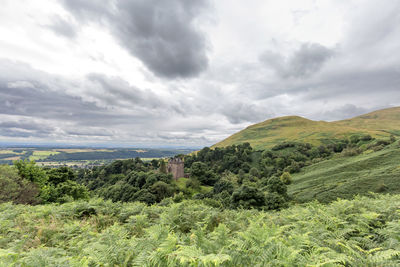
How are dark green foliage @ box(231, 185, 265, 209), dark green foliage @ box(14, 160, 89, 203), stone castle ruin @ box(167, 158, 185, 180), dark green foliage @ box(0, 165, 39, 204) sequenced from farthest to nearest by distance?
stone castle ruin @ box(167, 158, 185, 180) → dark green foliage @ box(231, 185, 265, 209) → dark green foliage @ box(14, 160, 89, 203) → dark green foliage @ box(0, 165, 39, 204)

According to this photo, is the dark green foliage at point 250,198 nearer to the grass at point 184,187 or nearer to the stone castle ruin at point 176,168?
the grass at point 184,187

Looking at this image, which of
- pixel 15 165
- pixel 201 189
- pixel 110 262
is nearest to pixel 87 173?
pixel 201 189

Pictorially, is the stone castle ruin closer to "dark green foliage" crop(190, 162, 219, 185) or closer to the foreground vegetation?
"dark green foliage" crop(190, 162, 219, 185)

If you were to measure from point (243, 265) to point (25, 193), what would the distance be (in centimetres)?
2867

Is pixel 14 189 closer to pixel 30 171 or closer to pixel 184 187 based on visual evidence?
pixel 30 171

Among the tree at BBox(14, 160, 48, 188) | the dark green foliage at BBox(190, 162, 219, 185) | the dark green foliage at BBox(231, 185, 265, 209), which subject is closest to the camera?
the tree at BBox(14, 160, 48, 188)

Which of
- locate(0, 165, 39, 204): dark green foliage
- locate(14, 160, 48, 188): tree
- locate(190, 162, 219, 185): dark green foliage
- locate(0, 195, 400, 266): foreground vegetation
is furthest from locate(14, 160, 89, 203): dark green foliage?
locate(190, 162, 219, 185): dark green foliage

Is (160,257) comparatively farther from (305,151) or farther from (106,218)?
(305,151)

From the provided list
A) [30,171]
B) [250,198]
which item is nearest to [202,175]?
[250,198]

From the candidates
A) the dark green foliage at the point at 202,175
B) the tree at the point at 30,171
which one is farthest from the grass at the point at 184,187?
the tree at the point at 30,171

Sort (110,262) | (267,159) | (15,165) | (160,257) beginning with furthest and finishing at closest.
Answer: (267,159) < (15,165) < (110,262) < (160,257)

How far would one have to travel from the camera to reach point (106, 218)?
10000mm

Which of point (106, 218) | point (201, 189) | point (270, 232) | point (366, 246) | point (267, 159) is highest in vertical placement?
point (270, 232)

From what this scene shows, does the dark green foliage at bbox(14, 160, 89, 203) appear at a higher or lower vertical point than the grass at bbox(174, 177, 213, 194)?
higher
